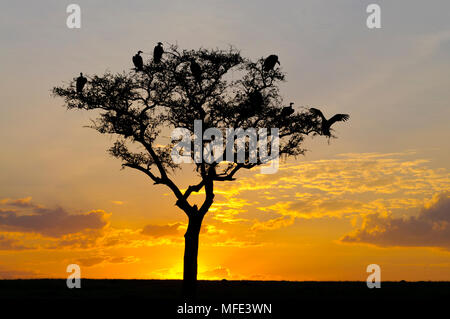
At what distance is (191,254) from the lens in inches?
1401

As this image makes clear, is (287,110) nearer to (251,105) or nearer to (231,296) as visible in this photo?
(251,105)

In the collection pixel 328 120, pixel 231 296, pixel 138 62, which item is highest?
pixel 138 62

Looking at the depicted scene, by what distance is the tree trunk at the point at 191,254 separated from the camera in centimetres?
3494

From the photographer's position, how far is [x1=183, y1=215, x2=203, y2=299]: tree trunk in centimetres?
3494

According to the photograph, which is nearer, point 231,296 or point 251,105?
point 231,296

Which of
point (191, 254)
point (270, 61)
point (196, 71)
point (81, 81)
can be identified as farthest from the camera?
point (81, 81)

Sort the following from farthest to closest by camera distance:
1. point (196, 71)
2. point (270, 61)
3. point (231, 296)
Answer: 1. point (270, 61)
2. point (196, 71)
3. point (231, 296)

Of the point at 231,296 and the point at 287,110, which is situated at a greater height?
the point at 287,110

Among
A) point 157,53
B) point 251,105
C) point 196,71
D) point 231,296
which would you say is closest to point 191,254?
point 231,296

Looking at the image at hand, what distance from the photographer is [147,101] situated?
36.9 m

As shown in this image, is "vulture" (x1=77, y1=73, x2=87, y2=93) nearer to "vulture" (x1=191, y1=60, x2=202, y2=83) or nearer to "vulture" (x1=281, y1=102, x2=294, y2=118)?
"vulture" (x1=191, y1=60, x2=202, y2=83)

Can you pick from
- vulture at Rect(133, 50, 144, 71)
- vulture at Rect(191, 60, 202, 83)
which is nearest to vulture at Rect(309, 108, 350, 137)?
vulture at Rect(191, 60, 202, 83)

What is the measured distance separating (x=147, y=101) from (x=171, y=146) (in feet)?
11.0
